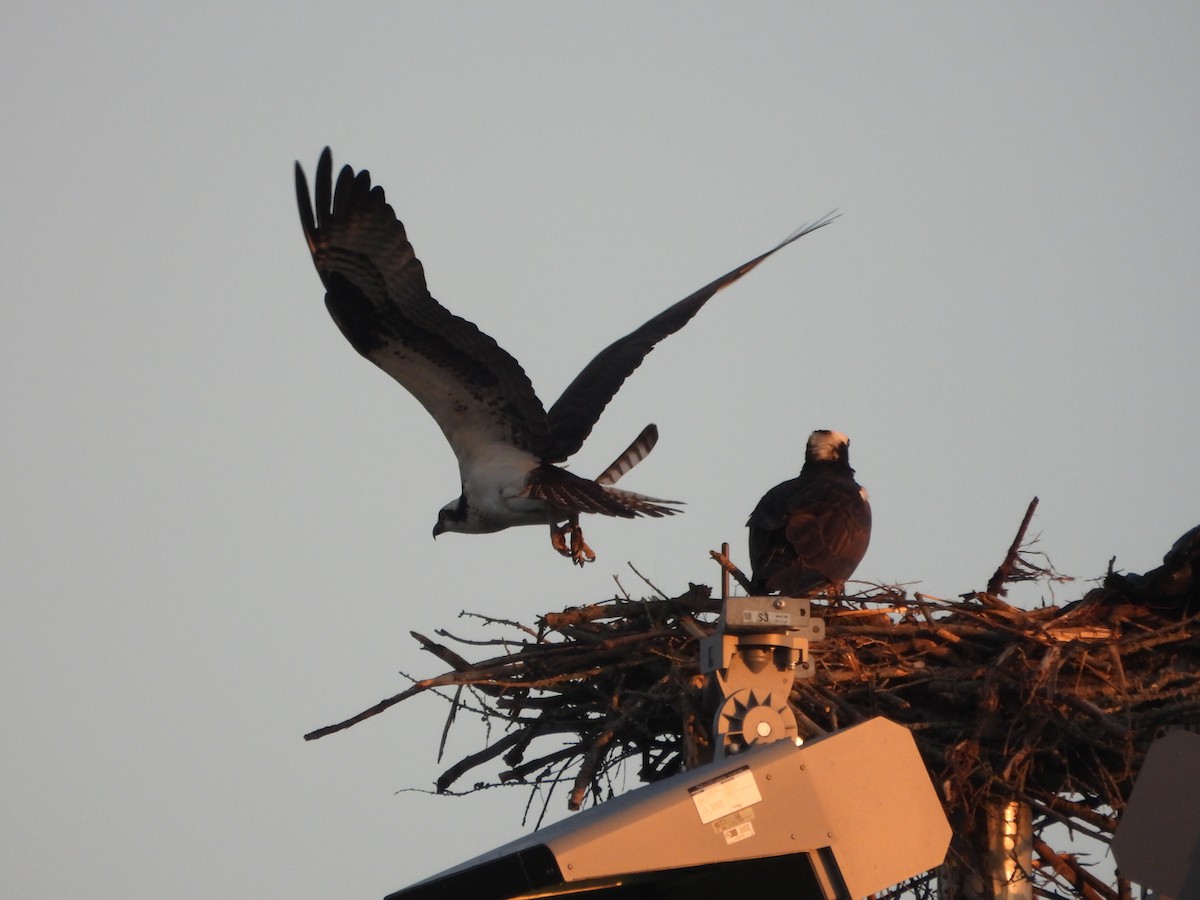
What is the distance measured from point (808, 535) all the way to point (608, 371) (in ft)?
8.09

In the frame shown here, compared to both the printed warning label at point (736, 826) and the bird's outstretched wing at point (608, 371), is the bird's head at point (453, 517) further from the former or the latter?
the printed warning label at point (736, 826)

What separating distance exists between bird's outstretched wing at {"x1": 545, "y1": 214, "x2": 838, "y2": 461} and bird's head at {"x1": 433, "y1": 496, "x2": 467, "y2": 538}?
72 centimetres

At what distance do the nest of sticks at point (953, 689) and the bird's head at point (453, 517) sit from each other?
2.29 m

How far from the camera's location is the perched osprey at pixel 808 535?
7.63m

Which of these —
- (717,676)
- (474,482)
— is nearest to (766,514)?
(474,482)

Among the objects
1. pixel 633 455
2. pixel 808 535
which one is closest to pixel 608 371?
pixel 633 455

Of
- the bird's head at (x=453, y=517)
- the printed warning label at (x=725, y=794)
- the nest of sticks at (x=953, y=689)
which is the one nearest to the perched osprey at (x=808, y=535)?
the nest of sticks at (x=953, y=689)

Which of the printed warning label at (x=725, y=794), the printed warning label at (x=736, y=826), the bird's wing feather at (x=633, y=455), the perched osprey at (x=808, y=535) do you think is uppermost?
the bird's wing feather at (x=633, y=455)

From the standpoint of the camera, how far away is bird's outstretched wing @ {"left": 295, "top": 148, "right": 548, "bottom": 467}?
8.53 m

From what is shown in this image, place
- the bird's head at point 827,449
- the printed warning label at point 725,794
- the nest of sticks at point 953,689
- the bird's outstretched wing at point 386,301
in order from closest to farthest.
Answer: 1. the printed warning label at point 725,794
2. the nest of sticks at point 953,689
3. the bird's outstretched wing at point 386,301
4. the bird's head at point 827,449

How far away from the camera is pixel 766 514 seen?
8.15 meters

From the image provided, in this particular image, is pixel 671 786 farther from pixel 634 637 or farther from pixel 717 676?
pixel 634 637

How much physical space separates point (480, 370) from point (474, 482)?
902 millimetres

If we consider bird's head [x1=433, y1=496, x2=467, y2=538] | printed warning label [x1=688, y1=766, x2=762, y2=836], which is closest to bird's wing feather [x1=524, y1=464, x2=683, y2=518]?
bird's head [x1=433, y1=496, x2=467, y2=538]
